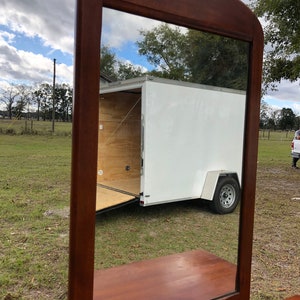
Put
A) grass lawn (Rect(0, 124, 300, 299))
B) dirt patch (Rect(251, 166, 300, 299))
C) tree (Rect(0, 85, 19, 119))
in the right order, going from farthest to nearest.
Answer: tree (Rect(0, 85, 19, 119)) < dirt patch (Rect(251, 166, 300, 299)) < grass lawn (Rect(0, 124, 300, 299))

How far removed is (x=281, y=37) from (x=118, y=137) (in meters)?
5.86

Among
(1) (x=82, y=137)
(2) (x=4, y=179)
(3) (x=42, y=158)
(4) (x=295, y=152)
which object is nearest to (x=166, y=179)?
(1) (x=82, y=137)

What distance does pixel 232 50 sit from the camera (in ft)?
4.58

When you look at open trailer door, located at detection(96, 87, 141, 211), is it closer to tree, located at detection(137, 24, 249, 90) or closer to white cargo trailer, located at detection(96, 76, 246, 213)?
white cargo trailer, located at detection(96, 76, 246, 213)

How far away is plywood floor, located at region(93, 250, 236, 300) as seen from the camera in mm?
1432

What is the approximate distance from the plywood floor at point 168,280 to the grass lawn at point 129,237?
0.08m

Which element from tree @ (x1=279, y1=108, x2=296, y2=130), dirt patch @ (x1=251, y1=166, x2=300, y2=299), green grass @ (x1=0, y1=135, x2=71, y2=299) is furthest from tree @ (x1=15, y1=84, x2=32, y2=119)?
dirt patch @ (x1=251, y1=166, x2=300, y2=299)

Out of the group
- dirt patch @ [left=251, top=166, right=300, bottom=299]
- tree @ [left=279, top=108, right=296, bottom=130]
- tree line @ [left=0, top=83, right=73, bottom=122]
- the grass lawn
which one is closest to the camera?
the grass lawn

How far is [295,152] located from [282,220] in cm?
491

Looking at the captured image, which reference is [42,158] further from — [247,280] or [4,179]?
[247,280]

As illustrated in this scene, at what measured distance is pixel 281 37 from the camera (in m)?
6.21

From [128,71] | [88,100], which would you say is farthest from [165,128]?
[88,100]

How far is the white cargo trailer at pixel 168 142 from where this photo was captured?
140 centimetres

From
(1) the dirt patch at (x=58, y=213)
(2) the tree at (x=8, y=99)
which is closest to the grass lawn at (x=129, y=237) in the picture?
(1) the dirt patch at (x=58, y=213)
